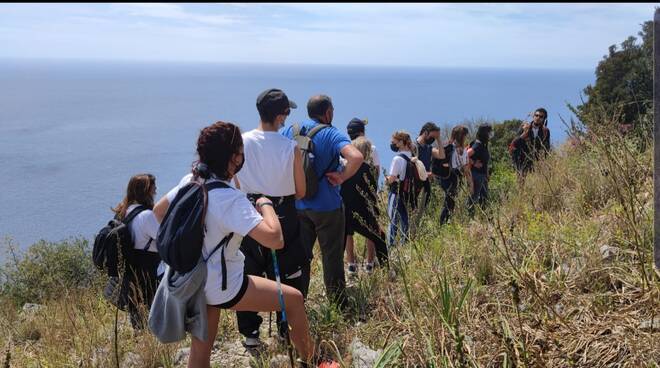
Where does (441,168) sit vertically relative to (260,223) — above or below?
below

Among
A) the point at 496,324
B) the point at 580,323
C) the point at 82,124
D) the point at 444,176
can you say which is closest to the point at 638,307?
the point at 580,323

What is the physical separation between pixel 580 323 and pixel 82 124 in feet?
334

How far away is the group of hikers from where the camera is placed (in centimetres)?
278

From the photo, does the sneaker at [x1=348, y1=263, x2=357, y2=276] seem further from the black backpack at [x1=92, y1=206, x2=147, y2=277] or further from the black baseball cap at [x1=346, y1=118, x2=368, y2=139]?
the black backpack at [x1=92, y1=206, x2=147, y2=277]

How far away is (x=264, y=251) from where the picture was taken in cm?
377

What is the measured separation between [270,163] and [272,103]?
412 mm

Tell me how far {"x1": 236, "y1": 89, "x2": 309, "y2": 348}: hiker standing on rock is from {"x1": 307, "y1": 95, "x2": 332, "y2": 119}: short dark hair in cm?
41

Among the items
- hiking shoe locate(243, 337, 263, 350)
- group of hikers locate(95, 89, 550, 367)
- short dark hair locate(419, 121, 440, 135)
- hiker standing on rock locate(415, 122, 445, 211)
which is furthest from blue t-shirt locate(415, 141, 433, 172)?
hiking shoe locate(243, 337, 263, 350)

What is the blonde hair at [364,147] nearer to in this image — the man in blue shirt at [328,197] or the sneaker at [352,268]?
the sneaker at [352,268]

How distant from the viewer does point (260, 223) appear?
2680 mm

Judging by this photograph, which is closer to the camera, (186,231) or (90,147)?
(186,231)

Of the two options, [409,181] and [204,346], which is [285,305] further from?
[409,181]

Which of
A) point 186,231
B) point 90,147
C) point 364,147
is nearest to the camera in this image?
point 186,231

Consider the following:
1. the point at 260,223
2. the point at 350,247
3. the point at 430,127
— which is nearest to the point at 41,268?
the point at 350,247
